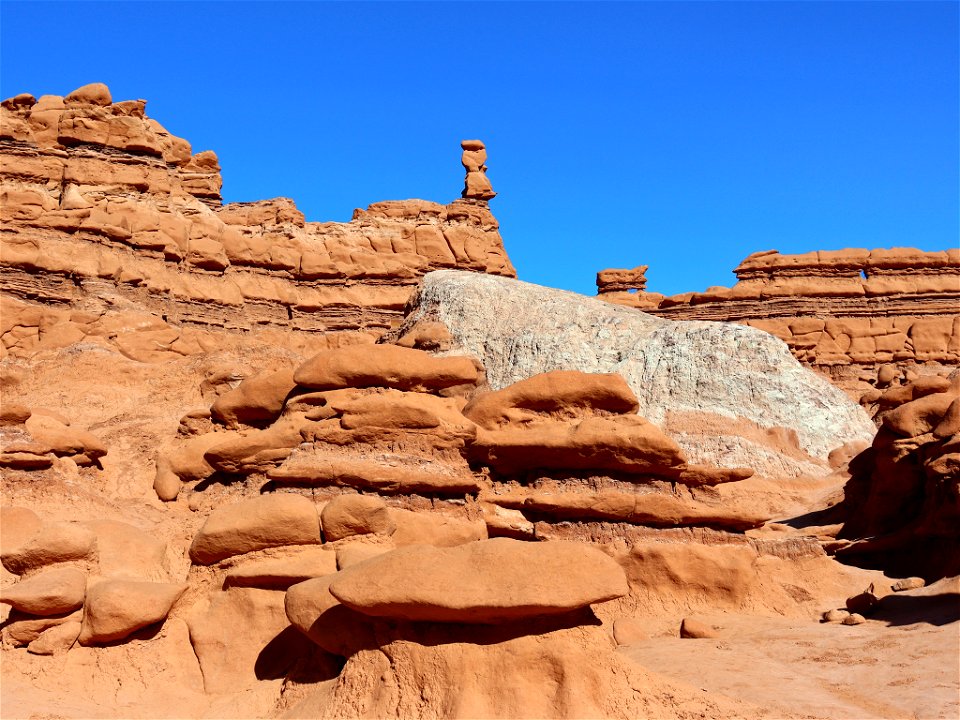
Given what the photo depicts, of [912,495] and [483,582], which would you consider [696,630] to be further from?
[912,495]

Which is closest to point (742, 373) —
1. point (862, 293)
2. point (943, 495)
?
point (943, 495)

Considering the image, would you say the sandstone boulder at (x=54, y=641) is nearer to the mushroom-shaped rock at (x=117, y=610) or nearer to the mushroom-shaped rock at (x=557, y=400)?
the mushroom-shaped rock at (x=117, y=610)

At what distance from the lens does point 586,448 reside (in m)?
10.8

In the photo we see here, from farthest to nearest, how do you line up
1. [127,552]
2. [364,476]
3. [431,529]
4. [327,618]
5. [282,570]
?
[364,476]
[127,552]
[431,529]
[282,570]
[327,618]

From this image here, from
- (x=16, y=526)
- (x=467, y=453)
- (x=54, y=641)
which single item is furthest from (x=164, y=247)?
(x=54, y=641)

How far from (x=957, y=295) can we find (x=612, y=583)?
31.4m

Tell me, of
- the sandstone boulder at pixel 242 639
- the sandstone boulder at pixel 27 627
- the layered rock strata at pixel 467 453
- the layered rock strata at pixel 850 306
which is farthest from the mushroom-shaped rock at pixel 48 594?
the layered rock strata at pixel 850 306

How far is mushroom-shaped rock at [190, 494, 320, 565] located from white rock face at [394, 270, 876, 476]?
1075 cm

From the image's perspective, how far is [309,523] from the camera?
8.92 metres

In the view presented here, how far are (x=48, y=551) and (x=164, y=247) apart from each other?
2159 centimetres

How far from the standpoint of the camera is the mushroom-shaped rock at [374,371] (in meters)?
11.3

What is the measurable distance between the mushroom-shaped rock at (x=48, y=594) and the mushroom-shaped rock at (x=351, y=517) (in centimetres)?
220

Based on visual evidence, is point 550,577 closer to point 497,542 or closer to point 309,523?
point 497,542

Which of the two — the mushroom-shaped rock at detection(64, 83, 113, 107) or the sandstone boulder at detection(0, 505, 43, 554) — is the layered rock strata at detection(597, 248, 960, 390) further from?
the sandstone boulder at detection(0, 505, 43, 554)
